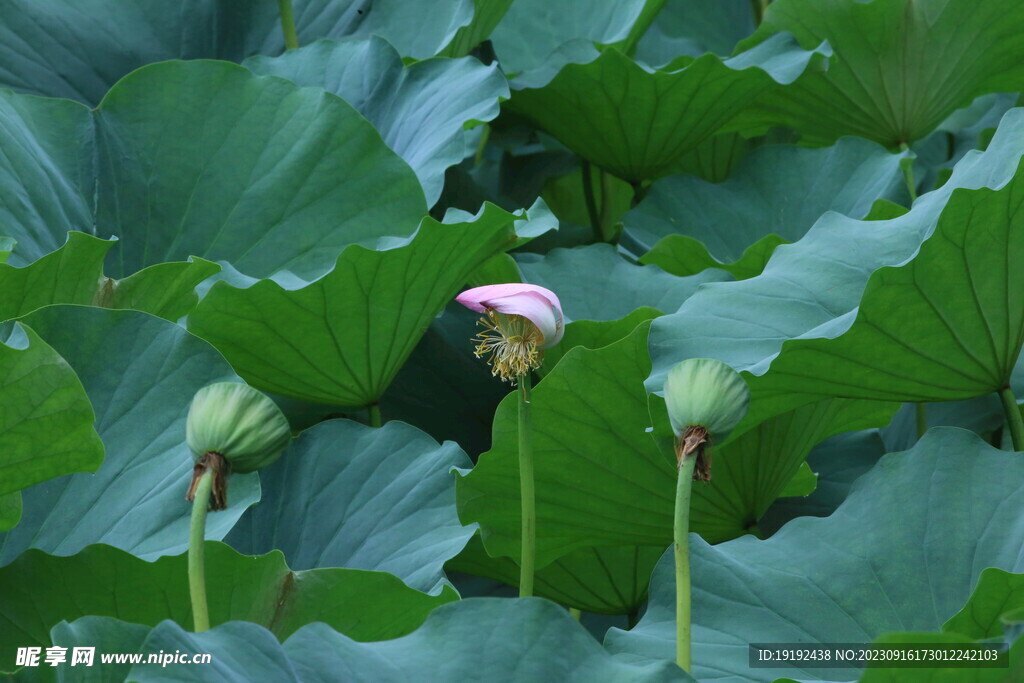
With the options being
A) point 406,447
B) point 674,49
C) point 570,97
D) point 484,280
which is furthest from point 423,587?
point 674,49

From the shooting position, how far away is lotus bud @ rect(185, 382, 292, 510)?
61 centimetres

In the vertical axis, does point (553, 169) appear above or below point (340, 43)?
below

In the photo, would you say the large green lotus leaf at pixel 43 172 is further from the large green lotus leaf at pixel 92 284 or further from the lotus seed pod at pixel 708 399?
the lotus seed pod at pixel 708 399

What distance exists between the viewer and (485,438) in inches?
49.5

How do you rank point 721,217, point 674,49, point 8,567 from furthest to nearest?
point 674,49
point 721,217
point 8,567

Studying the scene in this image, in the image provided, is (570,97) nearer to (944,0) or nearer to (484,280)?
(484,280)

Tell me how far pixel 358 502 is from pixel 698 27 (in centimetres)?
139

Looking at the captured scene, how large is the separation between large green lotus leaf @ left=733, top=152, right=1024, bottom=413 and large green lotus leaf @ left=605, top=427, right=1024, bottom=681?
55 mm

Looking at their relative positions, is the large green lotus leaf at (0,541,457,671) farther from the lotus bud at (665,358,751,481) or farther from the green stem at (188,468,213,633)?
the lotus bud at (665,358,751,481)

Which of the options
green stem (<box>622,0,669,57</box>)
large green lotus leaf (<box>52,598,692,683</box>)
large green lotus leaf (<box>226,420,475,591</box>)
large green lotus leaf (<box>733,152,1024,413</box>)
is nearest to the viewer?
large green lotus leaf (<box>52,598,692,683</box>)

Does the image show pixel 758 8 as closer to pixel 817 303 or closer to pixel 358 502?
pixel 817 303

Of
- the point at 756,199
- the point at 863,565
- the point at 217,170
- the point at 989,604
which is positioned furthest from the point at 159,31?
the point at 989,604

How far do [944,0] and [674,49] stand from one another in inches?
22.0

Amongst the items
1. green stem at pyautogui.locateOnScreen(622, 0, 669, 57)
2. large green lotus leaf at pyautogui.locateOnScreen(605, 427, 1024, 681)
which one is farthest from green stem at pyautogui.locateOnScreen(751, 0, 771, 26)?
large green lotus leaf at pyautogui.locateOnScreen(605, 427, 1024, 681)
